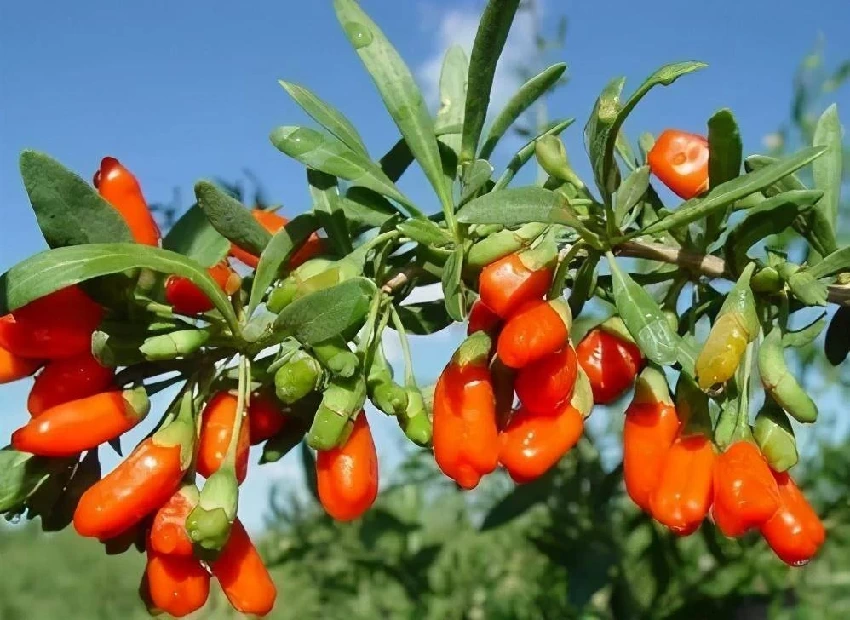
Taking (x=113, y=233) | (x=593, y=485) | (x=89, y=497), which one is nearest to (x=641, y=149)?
(x=113, y=233)

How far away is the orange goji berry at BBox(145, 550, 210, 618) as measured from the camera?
3.09ft

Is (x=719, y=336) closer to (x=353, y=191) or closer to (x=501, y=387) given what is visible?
(x=501, y=387)

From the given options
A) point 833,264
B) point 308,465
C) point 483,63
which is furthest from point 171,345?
point 308,465

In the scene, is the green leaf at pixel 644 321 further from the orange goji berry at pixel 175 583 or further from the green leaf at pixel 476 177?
the orange goji berry at pixel 175 583

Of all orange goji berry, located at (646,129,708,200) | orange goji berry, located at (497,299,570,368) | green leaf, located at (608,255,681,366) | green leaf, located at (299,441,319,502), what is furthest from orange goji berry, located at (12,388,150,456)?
green leaf, located at (299,441,319,502)

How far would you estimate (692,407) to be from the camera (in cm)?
101

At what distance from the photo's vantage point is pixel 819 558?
2316mm

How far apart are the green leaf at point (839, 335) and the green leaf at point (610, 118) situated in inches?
13.6

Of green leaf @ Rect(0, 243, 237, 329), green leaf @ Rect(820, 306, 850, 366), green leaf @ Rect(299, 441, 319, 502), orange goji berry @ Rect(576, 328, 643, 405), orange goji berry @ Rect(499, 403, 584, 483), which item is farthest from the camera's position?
green leaf @ Rect(299, 441, 319, 502)

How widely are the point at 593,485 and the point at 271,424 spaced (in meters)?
1.09

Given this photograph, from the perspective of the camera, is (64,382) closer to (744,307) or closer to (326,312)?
(326,312)

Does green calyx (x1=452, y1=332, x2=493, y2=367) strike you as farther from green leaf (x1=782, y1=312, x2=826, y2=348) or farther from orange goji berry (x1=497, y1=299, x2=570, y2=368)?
green leaf (x1=782, y1=312, x2=826, y2=348)

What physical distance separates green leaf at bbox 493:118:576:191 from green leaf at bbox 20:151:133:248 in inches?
15.7

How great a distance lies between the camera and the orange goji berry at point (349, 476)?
0.93 m
